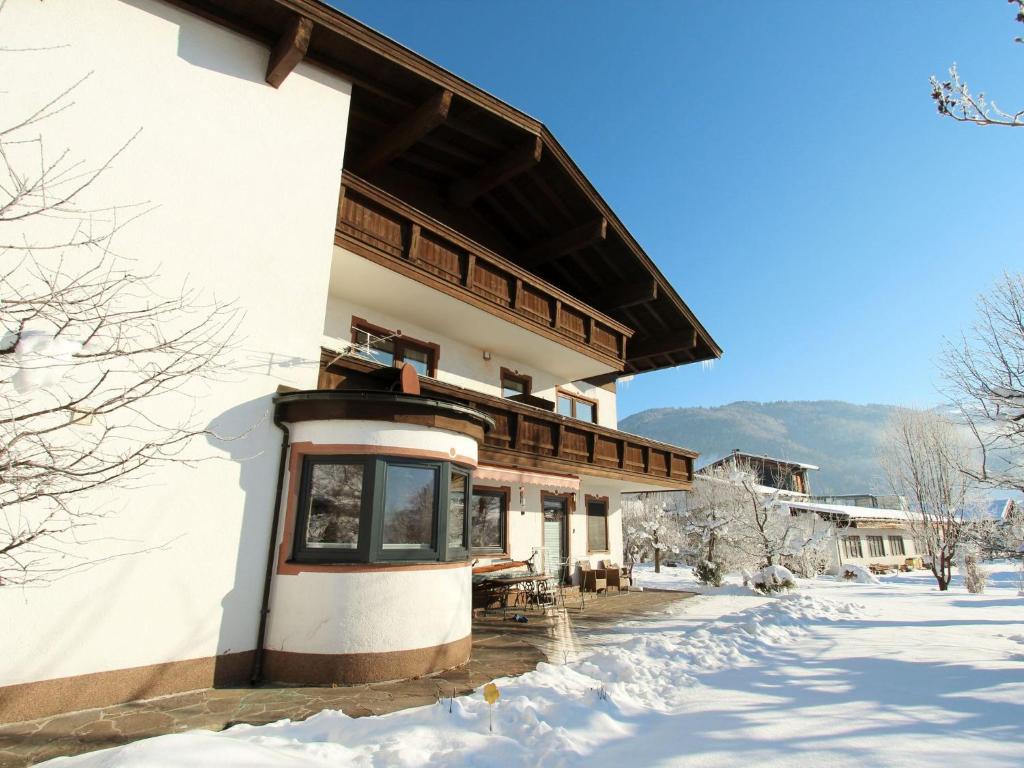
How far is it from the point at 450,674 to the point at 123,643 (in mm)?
3765

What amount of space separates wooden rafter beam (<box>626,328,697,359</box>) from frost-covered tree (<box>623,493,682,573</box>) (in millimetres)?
22277

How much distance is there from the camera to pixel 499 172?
13055mm

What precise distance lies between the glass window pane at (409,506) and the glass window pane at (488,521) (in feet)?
18.1

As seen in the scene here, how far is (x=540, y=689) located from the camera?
591cm

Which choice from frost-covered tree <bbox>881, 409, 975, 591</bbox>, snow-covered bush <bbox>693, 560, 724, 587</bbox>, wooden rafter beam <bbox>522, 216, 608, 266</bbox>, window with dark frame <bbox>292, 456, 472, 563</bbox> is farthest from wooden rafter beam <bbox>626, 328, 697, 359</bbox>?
frost-covered tree <bbox>881, 409, 975, 591</bbox>

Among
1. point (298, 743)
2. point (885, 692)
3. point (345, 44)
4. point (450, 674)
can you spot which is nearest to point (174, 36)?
point (345, 44)

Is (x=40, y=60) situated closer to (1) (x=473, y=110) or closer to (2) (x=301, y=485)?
(2) (x=301, y=485)

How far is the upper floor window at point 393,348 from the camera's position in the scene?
1122cm

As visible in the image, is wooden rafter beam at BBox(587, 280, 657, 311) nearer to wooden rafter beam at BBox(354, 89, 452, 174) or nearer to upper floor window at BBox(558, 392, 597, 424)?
upper floor window at BBox(558, 392, 597, 424)

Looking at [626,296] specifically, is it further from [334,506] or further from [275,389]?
[334,506]

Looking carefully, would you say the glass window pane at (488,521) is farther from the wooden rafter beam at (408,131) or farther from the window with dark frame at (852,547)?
the window with dark frame at (852,547)

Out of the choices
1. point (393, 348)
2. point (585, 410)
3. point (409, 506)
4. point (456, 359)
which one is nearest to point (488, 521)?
point (456, 359)

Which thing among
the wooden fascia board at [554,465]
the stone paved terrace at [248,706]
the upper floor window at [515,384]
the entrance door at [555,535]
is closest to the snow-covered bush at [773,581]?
the wooden fascia board at [554,465]

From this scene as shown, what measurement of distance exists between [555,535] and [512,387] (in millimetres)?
4574
